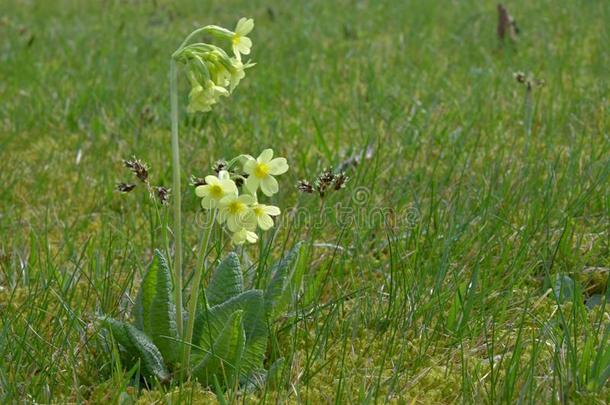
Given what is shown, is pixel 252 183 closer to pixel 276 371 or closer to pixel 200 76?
pixel 200 76

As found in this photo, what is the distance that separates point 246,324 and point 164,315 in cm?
18

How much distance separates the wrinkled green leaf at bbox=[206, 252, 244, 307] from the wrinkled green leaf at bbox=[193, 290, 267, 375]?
71 millimetres

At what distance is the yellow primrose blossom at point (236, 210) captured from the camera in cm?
165

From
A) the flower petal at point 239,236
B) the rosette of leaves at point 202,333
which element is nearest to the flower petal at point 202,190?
the flower petal at point 239,236

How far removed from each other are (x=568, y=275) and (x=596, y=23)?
142 inches

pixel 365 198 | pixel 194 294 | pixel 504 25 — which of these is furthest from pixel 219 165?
pixel 504 25

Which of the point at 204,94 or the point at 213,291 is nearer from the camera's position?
the point at 204,94

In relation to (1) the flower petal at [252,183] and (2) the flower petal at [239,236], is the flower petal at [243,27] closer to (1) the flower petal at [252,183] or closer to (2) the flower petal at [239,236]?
(1) the flower petal at [252,183]

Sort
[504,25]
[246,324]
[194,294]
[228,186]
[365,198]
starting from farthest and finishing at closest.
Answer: [504,25]
[365,198]
[246,324]
[194,294]
[228,186]

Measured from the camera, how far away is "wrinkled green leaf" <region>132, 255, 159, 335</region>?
1844 mm

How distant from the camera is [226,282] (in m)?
1.91

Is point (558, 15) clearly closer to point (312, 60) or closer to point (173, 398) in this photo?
point (312, 60)

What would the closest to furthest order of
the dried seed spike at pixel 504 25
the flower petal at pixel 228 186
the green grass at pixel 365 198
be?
the flower petal at pixel 228 186 → the green grass at pixel 365 198 → the dried seed spike at pixel 504 25

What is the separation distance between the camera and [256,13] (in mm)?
7293
